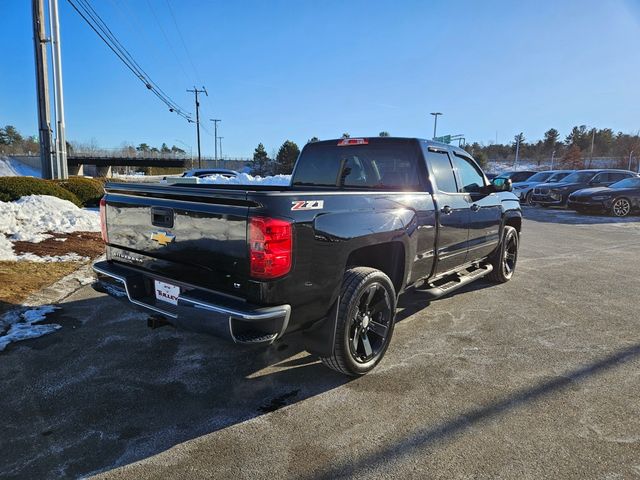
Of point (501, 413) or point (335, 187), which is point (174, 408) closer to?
point (501, 413)

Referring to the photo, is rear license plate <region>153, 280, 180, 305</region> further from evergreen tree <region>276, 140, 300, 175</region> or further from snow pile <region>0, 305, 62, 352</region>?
evergreen tree <region>276, 140, 300, 175</region>

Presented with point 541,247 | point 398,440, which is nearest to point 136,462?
point 398,440

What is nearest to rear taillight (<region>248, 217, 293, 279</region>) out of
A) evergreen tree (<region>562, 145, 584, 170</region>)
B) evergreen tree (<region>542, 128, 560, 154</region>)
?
evergreen tree (<region>562, 145, 584, 170</region>)

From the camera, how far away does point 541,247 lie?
9578mm

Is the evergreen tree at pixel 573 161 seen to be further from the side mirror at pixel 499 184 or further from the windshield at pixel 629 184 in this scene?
the side mirror at pixel 499 184

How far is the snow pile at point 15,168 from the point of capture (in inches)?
2621

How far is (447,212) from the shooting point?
4.34m

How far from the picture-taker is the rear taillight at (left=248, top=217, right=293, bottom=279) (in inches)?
101

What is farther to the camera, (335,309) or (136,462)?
(335,309)

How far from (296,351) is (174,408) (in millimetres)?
1250

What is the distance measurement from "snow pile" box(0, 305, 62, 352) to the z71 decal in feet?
10.1

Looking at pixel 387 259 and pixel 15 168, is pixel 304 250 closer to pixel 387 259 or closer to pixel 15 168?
pixel 387 259

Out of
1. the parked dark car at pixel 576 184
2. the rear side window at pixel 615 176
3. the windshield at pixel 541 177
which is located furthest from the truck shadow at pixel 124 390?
the windshield at pixel 541 177

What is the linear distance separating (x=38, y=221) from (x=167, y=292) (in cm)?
744
